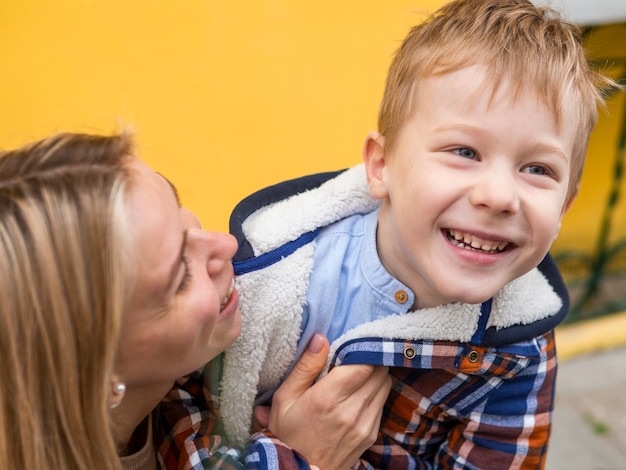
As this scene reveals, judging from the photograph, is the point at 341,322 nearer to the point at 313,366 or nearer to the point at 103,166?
the point at 313,366

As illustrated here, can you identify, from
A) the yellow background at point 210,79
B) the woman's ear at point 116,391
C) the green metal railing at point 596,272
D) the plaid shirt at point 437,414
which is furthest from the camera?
the green metal railing at point 596,272

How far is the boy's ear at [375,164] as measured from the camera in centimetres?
139

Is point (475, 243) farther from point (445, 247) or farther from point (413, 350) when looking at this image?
point (413, 350)

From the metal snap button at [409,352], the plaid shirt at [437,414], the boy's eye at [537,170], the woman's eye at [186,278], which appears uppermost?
the boy's eye at [537,170]

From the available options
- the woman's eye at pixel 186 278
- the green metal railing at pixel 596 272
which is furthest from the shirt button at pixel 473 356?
the green metal railing at pixel 596 272

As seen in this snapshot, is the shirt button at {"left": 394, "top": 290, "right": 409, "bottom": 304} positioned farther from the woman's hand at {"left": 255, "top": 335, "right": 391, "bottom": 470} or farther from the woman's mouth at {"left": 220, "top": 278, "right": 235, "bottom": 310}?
the woman's mouth at {"left": 220, "top": 278, "right": 235, "bottom": 310}

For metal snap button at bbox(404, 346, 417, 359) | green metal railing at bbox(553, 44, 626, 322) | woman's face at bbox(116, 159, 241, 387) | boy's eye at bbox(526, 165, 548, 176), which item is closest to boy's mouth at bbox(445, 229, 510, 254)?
boy's eye at bbox(526, 165, 548, 176)

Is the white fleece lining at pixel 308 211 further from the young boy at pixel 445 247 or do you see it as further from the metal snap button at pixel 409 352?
the metal snap button at pixel 409 352

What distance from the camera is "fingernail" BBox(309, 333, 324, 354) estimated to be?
54.8 inches

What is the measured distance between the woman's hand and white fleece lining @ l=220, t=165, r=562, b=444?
0.15ft

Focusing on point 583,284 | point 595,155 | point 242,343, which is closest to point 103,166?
point 242,343

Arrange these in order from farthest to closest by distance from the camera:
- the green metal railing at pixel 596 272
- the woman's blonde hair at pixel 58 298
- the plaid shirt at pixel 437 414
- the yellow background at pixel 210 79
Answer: the green metal railing at pixel 596 272
the yellow background at pixel 210 79
the plaid shirt at pixel 437 414
the woman's blonde hair at pixel 58 298

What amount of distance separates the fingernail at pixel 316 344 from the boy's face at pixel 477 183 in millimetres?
246

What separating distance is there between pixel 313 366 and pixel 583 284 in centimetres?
234
